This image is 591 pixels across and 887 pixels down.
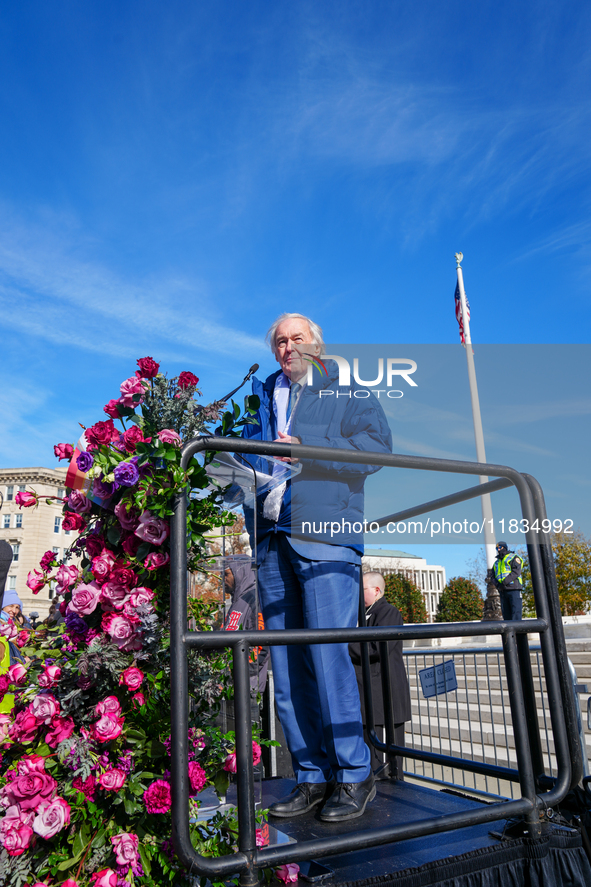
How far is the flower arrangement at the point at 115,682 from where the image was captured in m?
1.56

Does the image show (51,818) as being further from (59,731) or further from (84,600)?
(84,600)

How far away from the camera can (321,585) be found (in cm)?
223

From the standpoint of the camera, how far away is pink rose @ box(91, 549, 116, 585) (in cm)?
182

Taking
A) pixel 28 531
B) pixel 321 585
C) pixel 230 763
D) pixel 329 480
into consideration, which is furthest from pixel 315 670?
pixel 28 531

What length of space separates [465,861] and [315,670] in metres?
0.73

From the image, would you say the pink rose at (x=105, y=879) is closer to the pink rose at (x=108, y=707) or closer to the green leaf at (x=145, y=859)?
the green leaf at (x=145, y=859)

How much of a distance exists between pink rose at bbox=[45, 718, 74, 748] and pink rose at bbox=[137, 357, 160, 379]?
1.04m

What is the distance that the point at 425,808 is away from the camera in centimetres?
222

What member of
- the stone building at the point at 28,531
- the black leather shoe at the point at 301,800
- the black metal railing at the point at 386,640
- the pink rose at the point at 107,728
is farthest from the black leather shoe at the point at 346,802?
the stone building at the point at 28,531

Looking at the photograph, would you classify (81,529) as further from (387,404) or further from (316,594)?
(387,404)

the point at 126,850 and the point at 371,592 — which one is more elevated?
the point at 371,592

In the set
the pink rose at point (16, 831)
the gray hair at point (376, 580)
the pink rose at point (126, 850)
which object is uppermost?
the gray hair at point (376, 580)

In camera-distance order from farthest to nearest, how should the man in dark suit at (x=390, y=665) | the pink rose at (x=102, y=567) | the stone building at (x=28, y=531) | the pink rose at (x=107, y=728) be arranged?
1. the stone building at (x=28, y=531)
2. the man in dark suit at (x=390, y=665)
3. the pink rose at (x=102, y=567)
4. the pink rose at (x=107, y=728)

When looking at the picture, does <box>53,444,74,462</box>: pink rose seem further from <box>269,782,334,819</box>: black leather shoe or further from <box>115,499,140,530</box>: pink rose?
<box>269,782,334,819</box>: black leather shoe
